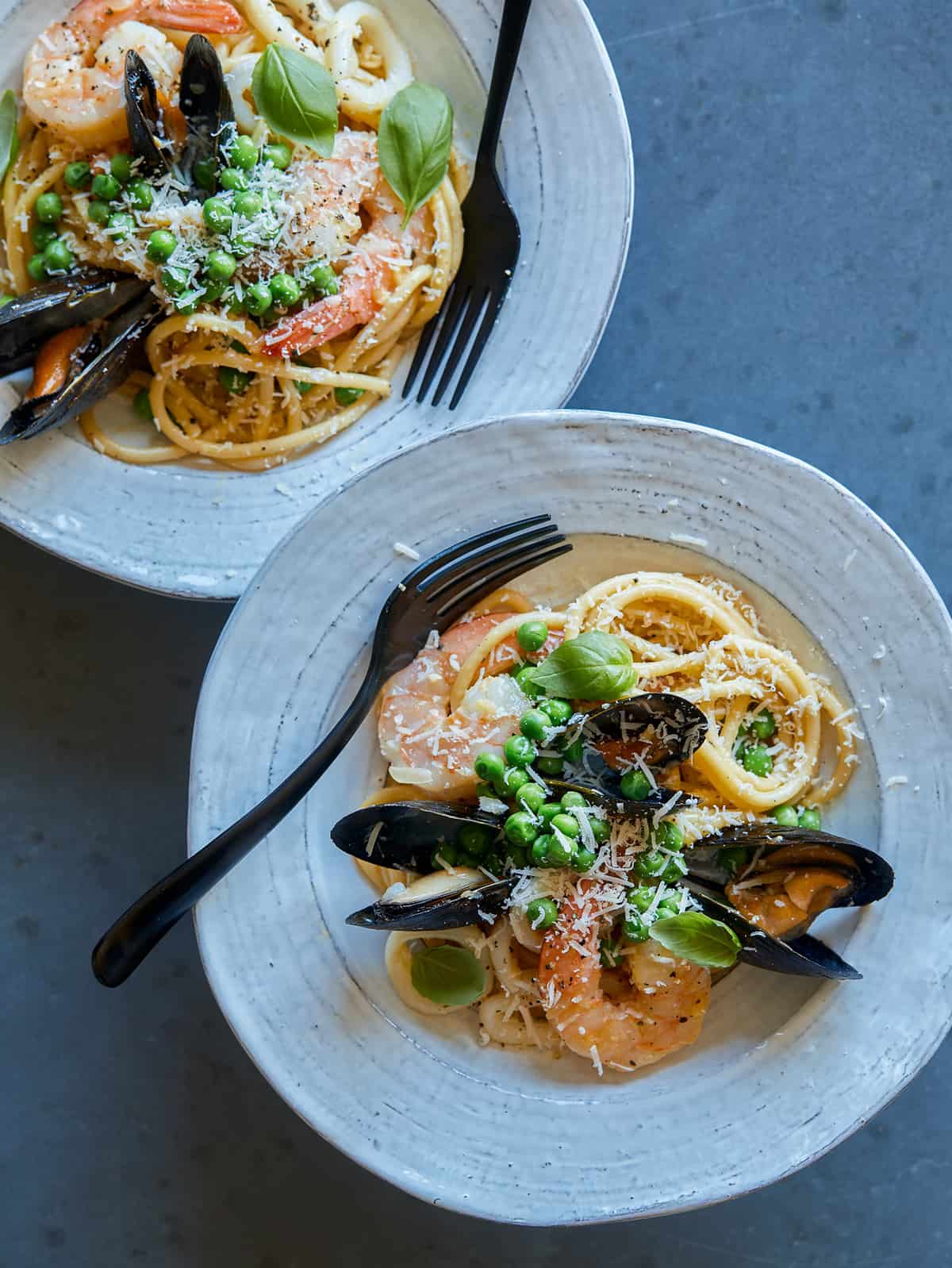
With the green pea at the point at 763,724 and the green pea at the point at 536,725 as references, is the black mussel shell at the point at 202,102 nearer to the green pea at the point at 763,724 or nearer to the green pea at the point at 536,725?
the green pea at the point at 536,725

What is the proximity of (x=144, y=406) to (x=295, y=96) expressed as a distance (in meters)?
0.93

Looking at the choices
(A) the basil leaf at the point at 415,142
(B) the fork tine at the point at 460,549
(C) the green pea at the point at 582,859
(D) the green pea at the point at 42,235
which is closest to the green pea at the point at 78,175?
(D) the green pea at the point at 42,235

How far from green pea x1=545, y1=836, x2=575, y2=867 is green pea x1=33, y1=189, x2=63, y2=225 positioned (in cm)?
212

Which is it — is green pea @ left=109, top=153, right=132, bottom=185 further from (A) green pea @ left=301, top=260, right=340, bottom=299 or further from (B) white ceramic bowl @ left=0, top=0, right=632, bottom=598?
(A) green pea @ left=301, top=260, right=340, bottom=299

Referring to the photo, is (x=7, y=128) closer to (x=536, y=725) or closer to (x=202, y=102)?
(x=202, y=102)

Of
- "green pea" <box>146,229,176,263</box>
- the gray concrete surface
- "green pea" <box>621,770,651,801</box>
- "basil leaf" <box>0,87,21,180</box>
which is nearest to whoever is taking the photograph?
"green pea" <box>621,770,651,801</box>

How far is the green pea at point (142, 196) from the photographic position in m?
2.78

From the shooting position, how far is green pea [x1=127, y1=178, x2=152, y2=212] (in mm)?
2777

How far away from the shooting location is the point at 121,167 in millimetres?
2812

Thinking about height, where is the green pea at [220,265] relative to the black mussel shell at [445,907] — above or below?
above

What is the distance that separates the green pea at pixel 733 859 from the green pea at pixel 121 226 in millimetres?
2169

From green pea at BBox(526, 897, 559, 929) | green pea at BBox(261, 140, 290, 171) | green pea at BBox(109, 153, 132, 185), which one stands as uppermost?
green pea at BBox(261, 140, 290, 171)

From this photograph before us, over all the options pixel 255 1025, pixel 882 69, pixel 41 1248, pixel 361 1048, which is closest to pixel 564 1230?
pixel 361 1048

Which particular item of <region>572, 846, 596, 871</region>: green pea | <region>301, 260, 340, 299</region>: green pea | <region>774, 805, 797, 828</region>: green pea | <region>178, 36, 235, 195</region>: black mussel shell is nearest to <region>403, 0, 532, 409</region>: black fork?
<region>301, 260, 340, 299</region>: green pea
